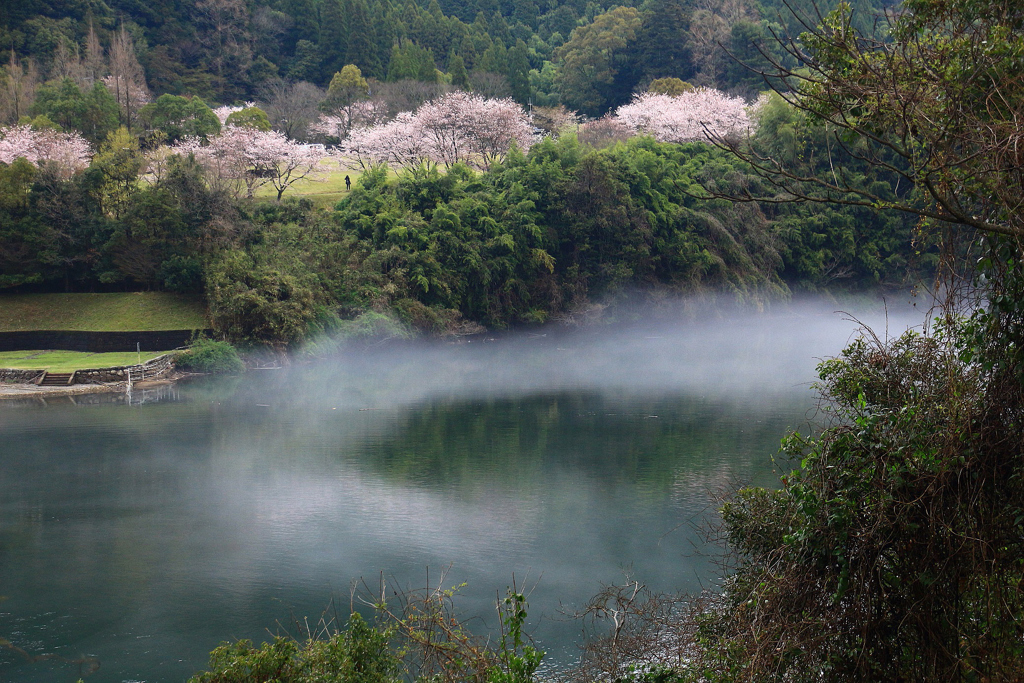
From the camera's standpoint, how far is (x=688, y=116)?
5056cm

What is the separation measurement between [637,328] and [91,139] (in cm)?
2895

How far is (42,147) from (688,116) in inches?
1391

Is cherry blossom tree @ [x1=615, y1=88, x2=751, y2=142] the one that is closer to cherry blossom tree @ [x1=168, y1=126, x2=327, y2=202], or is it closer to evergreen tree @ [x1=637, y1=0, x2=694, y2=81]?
evergreen tree @ [x1=637, y1=0, x2=694, y2=81]

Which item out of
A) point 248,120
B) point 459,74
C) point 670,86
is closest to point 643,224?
point 670,86

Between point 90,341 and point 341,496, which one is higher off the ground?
point 90,341

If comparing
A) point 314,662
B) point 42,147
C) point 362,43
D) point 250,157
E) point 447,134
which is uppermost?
point 362,43

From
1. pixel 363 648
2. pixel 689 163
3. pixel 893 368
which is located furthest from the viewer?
pixel 689 163

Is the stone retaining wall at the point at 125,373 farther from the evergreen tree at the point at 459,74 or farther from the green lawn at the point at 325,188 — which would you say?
the evergreen tree at the point at 459,74

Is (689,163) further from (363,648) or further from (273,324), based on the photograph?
(363,648)

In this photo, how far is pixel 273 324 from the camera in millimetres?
31625

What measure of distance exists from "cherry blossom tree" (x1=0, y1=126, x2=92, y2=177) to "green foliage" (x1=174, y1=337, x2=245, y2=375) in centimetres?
1025

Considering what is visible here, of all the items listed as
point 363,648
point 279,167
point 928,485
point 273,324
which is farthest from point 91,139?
point 928,485

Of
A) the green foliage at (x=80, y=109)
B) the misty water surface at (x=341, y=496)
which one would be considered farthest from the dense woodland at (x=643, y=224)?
the misty water surface at (x=341, y=496)

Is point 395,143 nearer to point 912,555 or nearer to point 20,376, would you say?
point 20,376
